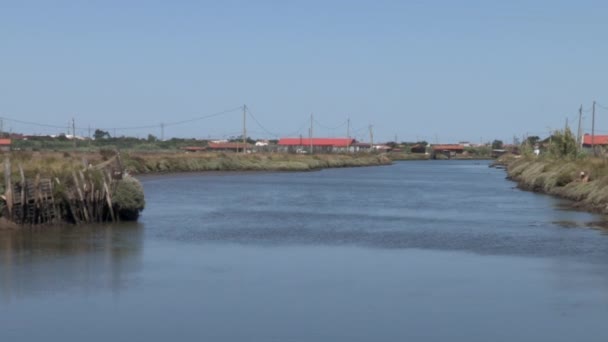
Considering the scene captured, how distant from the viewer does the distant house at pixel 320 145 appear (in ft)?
544

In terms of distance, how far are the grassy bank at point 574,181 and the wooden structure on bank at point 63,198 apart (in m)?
17.8

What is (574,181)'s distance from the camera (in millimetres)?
47000

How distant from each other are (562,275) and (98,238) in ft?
39.4

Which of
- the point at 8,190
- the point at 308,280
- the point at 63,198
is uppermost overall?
the point at 8,190

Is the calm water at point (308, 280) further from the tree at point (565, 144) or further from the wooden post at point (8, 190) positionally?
the tree at point (565, 144)

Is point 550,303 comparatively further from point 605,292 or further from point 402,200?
point 402,200

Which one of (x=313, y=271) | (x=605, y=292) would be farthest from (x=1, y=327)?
(x=605, y=292)

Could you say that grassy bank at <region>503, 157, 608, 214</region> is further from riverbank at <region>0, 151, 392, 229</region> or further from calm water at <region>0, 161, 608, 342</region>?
riverbank at <region>0, 151, 392, 229</region>

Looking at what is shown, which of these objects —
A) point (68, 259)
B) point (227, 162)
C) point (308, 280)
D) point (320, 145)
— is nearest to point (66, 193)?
point (68, 259)

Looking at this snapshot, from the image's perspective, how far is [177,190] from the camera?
53.6 m

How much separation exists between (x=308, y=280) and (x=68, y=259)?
568 centimetres

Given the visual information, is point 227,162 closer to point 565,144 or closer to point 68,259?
point 565,144

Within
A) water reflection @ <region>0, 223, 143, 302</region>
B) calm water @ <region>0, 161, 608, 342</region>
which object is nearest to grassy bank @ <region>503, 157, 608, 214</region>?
calm water @ <region>0, 161, 608, 342</region>

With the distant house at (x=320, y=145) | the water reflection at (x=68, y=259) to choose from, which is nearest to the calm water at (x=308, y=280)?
the water reflection at (x=68, y=259)
